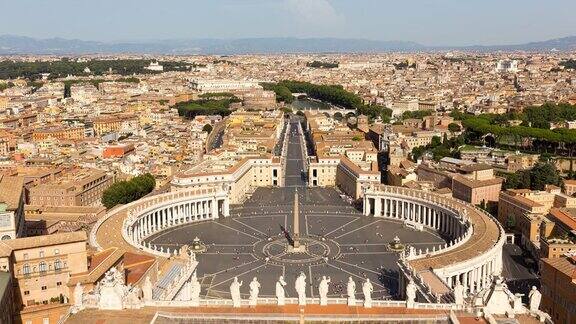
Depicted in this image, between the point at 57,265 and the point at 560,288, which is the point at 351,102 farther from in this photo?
the point at 57,265

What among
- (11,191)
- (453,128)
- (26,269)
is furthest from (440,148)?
A: (26,269)

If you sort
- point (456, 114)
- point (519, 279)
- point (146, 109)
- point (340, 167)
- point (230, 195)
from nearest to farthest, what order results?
point (519, 279) < point (230, 195) < point (340, 167) < point (456, 114) < point (146, 109)

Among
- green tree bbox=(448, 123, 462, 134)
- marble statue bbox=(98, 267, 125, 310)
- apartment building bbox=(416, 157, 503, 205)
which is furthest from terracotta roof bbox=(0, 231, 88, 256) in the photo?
green tree bbox=(448, 123, 462, 134)

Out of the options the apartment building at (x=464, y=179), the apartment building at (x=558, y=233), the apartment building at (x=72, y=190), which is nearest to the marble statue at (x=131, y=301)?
the apartment building at (x=558, y=233)

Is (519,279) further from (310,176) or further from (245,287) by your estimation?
(310,176)

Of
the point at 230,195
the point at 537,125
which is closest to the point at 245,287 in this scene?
the point at 230,195

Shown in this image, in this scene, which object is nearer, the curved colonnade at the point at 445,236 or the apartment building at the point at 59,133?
the curved colonnade at the point at 445,236

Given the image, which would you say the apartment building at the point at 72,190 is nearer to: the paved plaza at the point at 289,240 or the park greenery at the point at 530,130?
the paved plaza at the point at 289,240
